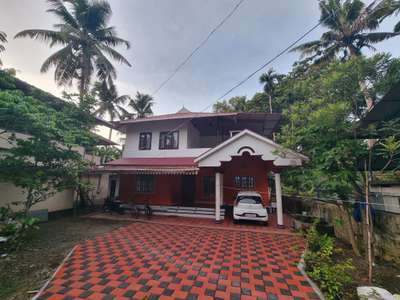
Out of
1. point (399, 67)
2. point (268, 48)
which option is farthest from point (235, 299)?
point (268, 48)

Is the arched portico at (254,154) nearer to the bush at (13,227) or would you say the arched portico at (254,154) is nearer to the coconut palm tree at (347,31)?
the bush at (13,227)

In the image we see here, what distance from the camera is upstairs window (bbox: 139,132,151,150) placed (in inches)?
562

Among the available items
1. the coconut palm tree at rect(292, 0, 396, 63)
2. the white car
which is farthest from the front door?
the coconut palm tree at rect(292, 0, 396, 63)

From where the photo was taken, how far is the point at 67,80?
1545 cm

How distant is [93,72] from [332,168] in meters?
19.9

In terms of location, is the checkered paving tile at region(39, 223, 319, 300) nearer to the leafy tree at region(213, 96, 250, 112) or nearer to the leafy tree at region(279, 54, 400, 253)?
the leafy tree at region(279, 54, 400, 253)

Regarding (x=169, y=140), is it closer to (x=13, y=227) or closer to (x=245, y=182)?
(x=245, y=182)

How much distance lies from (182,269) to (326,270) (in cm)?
353

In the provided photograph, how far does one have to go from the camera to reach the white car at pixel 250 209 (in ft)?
29.1

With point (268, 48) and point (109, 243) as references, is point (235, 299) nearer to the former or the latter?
point (109, 243)

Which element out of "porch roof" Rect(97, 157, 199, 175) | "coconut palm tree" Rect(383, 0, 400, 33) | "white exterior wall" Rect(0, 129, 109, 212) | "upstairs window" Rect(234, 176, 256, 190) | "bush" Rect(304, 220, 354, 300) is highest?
"coconut palm tree" Rect(383, 0, 400, 33)

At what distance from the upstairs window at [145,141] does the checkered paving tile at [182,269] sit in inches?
315

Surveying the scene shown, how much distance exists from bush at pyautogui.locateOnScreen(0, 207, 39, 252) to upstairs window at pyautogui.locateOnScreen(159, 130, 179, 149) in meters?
8.74

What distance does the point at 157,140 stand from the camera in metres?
14.0
